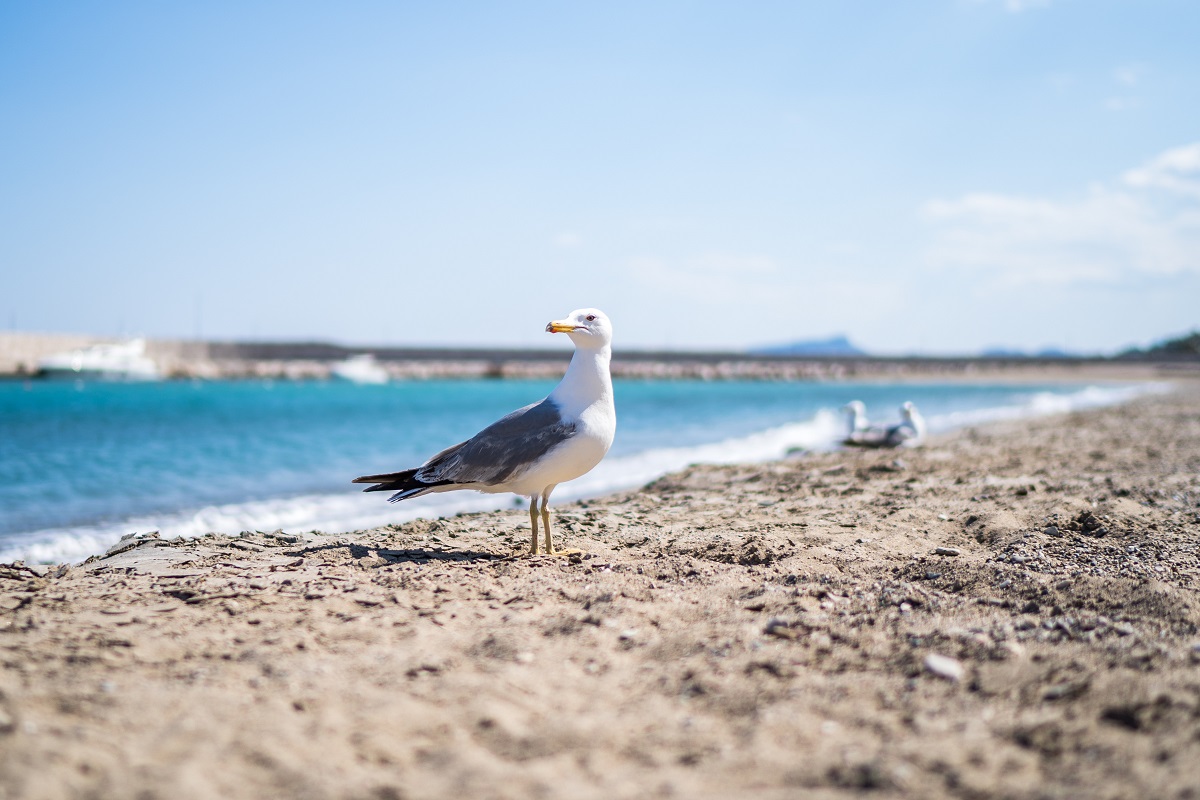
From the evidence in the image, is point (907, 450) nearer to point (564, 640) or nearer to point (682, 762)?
point (564, 640)

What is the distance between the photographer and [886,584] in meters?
4.21

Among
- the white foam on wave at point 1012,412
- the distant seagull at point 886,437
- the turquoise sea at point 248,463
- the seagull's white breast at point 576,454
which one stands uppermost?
the seagull's white breast at point 576,454

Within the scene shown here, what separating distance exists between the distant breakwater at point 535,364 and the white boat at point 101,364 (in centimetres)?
162

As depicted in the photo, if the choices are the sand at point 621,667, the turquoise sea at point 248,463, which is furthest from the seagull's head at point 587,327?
the turquoise sea at point 248,463

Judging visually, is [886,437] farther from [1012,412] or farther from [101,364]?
[101,364]

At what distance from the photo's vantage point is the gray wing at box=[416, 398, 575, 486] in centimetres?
488

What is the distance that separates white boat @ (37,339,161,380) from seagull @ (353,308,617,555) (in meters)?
77.0

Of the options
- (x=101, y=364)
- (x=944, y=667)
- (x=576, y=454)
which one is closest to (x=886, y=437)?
(x=576, y=454)

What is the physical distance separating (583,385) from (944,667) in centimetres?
269

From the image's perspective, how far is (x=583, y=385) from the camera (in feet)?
16.4

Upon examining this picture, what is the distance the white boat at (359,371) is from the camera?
80.0 m

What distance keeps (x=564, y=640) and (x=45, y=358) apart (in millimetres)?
81974

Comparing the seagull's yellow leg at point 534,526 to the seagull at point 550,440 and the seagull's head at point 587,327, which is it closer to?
the seagull at point 550,440

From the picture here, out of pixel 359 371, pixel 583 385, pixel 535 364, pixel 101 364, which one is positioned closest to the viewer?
pixel 583 385
